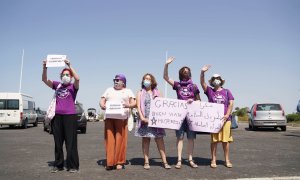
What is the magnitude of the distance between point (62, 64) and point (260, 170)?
4.43 m

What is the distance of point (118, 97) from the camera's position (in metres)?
7.02

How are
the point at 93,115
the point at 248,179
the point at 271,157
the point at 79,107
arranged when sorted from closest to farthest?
the point at 248,179 < the point at 271,157 < the point at 79,107 < the point at 93,115

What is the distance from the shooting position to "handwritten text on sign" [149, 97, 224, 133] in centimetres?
719

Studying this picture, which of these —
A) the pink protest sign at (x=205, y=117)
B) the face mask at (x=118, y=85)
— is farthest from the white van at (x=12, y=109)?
the pink protest sign at (x=205, y=117)

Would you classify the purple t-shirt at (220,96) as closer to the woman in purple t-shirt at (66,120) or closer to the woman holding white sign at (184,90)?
the woman holding white sign at (184,90)

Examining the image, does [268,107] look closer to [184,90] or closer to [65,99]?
[184,90]

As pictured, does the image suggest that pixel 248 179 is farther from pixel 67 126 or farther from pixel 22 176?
pixel 22 176

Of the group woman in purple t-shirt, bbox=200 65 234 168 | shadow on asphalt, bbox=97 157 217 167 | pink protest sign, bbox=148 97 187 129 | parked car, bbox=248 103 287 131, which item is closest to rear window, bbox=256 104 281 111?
parked car, bbox=248 103 287 131

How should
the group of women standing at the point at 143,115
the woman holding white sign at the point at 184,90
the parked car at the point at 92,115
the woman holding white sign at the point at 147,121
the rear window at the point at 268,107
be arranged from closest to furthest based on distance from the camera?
the group of women standing at the point at 143,115 < the woman holding white sign at the point at 147,121 < the woman holding white sign at the point at 184,90 < the rear window at the point at 268,107 < the parked car at the point at 92,115

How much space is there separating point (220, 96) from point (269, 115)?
47.3 feet

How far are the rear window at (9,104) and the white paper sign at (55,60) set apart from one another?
62.8ft

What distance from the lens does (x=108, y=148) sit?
6.96 meters

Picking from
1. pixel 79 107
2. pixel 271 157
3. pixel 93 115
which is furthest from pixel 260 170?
pixel 93 115

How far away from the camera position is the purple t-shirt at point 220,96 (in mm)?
7379
